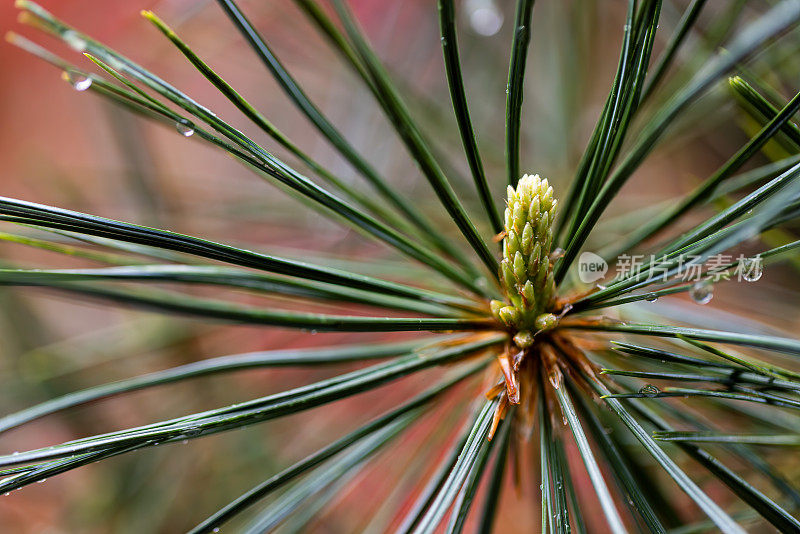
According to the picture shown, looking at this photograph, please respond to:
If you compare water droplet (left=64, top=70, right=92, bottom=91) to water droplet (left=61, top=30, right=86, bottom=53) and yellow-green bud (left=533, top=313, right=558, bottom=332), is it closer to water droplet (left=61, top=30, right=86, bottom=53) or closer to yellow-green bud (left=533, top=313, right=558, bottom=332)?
water droplet (left=61, top=30, right=86, bottom=53)

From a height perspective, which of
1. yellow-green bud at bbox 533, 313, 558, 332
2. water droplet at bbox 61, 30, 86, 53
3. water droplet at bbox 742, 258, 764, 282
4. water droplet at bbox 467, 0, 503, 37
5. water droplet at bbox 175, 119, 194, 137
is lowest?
yellow-green bud at bbox 533, 313, 558, 332

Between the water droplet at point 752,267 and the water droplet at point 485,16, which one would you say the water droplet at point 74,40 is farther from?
the water droplet at point 485,16

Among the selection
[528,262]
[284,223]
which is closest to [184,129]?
[528,262]

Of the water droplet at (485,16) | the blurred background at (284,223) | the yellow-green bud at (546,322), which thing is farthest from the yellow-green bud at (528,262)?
the water droplet at (485,16)

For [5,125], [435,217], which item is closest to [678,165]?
[435,217]

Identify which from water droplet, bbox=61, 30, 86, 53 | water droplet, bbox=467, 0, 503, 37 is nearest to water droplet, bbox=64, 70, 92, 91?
water droplet, bbox=61, 30, 86, 53

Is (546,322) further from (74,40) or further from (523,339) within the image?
(74,40)

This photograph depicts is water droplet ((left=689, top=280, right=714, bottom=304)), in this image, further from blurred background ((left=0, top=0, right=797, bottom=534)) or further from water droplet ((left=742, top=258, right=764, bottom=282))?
blurred background ((left=0, top=0, right=797, bottom=534))

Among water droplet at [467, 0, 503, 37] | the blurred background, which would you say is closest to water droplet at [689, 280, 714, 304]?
the blurred background

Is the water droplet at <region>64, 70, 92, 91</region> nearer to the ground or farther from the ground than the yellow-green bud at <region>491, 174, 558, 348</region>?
farther from the ground

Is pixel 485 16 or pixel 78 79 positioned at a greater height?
pixel 485 16

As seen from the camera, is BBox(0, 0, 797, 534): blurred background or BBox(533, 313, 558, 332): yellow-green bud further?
BBox(0, 0, 797, 534): blurred background
